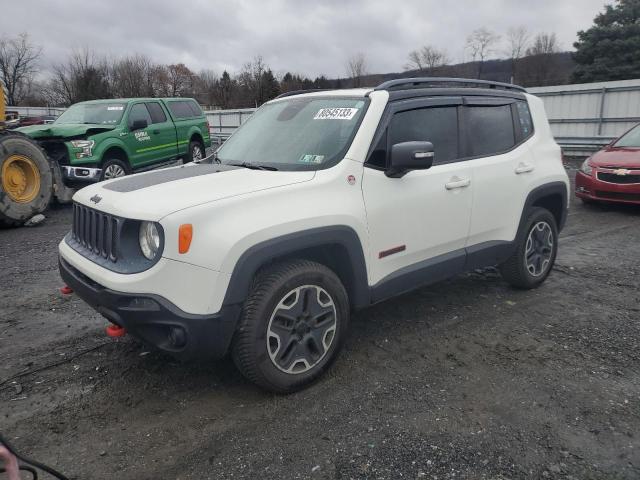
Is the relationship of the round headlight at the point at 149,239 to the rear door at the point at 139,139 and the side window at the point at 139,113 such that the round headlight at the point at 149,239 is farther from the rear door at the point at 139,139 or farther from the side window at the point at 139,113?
the side window at the point at 139,113

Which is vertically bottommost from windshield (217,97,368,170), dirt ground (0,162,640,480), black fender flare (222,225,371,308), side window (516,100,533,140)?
dirt ground (0,162,640,480)

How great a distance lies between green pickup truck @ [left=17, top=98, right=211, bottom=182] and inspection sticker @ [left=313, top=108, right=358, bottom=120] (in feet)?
22.9

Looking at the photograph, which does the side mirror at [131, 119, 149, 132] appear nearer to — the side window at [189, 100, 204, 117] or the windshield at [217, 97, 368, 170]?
the side window at [189, 100, 204, 117]

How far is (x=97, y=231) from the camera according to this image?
3.18 meters

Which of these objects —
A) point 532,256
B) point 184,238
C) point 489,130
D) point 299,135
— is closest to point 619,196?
point 532,256

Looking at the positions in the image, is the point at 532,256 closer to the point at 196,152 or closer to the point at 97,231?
the point at 97,231

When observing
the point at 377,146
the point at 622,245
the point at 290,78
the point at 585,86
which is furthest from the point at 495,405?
the point at 290,78

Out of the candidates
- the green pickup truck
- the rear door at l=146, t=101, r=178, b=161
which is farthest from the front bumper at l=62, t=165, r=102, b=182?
the rear door at l=146, t=101, r=178, b=161

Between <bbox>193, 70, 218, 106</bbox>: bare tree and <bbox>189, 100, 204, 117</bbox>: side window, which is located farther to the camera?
<bbox>193, 70, 218, 106</bbox>: bare tree

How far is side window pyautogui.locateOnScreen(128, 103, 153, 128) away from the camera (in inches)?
420

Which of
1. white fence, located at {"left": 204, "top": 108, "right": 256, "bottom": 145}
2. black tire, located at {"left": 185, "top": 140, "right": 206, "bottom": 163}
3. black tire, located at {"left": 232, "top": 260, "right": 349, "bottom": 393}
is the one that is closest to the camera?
black tire, located at {"left": 232, "top": 260, "right": 349, "bottom": 393}

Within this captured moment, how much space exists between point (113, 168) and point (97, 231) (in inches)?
294

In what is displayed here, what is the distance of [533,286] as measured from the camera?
16.3ft

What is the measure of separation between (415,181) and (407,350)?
1.22m
